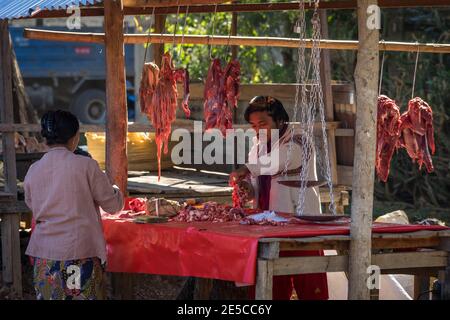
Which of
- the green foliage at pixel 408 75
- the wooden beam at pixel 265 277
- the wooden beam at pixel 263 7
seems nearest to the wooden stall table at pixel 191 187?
the wooden beam at pixel 263 7

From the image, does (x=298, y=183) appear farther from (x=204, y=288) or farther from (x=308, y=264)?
(x=308, y=264)

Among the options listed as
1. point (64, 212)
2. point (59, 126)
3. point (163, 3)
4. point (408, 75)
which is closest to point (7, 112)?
point (163, 3)

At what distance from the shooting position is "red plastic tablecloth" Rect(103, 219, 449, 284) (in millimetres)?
5176

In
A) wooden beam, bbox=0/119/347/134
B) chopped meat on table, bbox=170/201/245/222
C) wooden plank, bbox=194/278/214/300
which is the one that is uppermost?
wooden beam, bbox=0/119/347/134

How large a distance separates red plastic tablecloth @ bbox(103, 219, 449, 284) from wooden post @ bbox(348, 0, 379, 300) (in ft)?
0.49

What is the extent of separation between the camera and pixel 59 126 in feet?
18.0

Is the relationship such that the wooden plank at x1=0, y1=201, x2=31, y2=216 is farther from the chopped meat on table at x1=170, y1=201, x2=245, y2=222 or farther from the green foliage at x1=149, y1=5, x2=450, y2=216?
the green foliage at x1=149, y1=5, x2=450, y2=216

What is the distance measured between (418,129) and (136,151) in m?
3.53

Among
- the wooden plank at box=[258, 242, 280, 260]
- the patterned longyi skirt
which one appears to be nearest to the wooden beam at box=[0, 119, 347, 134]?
the patterned longyi skirt

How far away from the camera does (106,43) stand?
6.96 m

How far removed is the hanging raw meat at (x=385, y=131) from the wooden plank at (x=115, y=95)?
Result: 191 centimetres

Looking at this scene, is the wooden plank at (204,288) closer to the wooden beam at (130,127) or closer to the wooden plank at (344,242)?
the wooden plank at (344,242)

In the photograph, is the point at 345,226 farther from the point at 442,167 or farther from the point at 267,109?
the point at 442,167
